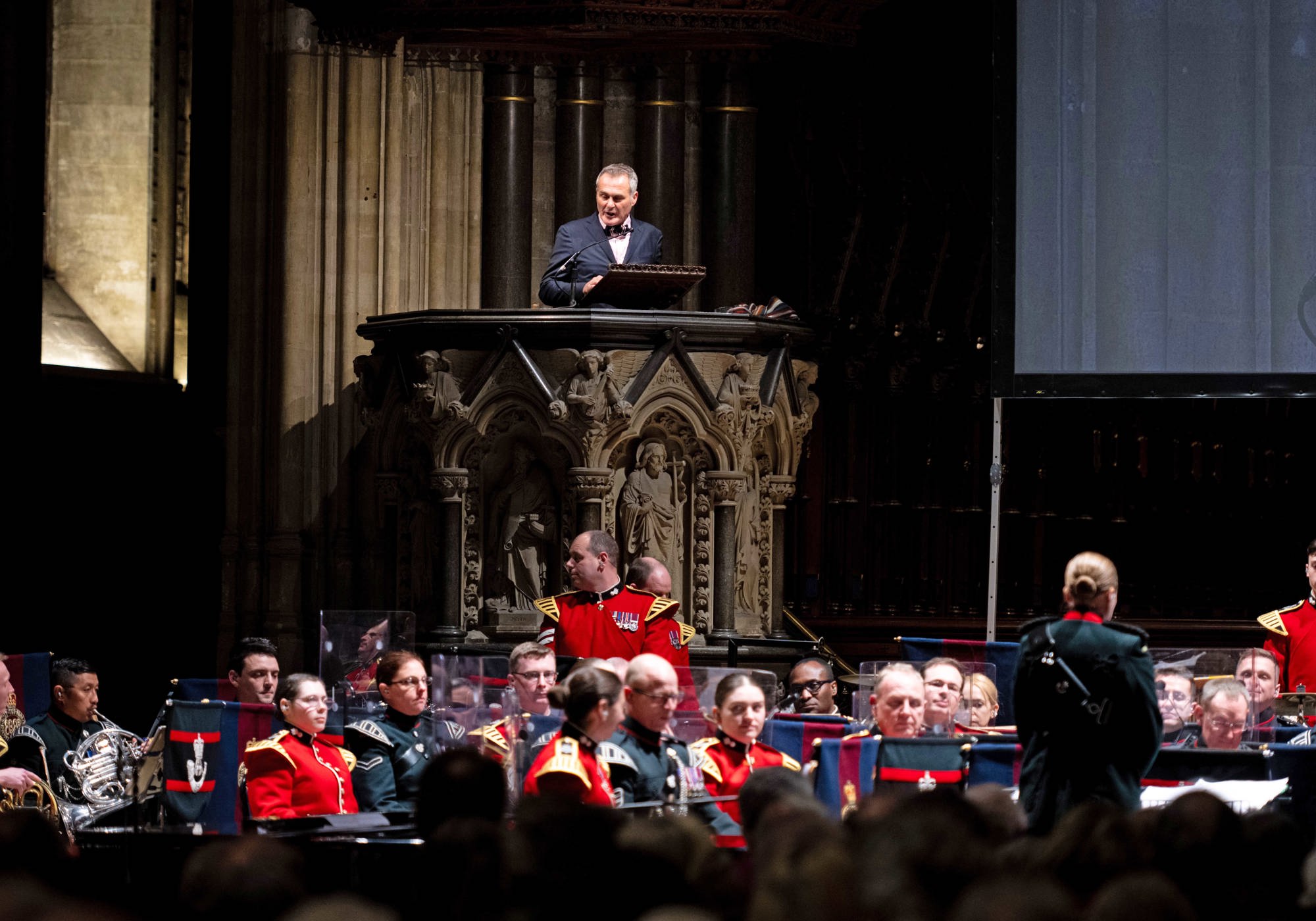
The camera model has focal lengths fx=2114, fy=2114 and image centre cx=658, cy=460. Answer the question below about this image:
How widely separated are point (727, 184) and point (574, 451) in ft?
11.3

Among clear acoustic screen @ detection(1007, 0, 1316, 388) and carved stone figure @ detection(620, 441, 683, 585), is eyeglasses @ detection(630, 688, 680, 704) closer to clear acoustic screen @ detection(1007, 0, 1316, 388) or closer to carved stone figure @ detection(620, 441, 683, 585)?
carved stone figure @ detection(620, 441, 683, 585)

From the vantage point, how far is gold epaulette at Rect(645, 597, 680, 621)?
8.47m

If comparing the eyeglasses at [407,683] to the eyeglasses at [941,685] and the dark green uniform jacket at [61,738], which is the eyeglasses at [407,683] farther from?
the eyeglasses at [941,685]

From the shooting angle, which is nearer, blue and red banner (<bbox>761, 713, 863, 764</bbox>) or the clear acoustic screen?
blue and red banner (<bbox>761, 713, 863, 764</bbox>)

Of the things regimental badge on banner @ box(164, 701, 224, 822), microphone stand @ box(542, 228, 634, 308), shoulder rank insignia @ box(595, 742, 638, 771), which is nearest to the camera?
shoulder rank insignia @ box(595, 742, 638, 771)

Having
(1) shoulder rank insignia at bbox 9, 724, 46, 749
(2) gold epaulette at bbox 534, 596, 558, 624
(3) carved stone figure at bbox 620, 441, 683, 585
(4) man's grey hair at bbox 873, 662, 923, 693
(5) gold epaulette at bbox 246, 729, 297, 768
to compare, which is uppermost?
(3) carved stone figure at bbox 620, 441, 683, 585

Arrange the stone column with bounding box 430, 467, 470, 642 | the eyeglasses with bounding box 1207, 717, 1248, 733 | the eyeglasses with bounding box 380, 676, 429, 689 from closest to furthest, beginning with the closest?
the eyeglasses with bounding box 1207, 717, 1248, 733 → the eyeglasses with bounding box 380, 676, 429, 689 → the stone column with bounding box 430, 467, 470, 642

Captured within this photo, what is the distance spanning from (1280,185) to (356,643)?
4390 millimetres

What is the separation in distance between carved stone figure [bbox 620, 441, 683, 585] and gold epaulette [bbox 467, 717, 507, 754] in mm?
2848

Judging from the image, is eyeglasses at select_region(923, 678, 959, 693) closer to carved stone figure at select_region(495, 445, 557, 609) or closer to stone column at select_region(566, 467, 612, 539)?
stone column at select_region(566, 467, 612, 539)

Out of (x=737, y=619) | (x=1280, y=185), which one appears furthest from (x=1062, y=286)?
(x=737, y=619)

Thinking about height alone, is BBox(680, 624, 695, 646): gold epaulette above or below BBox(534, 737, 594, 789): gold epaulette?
above

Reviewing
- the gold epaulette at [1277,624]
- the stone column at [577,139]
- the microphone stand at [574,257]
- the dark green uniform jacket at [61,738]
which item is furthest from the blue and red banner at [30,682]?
the stone column at [577,139]

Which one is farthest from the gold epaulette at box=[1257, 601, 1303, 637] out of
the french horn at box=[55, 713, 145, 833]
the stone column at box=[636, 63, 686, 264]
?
the stone column at box=[636, 63, 686, 264]
